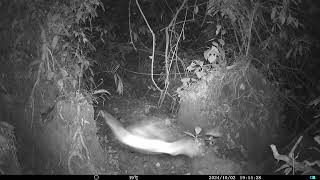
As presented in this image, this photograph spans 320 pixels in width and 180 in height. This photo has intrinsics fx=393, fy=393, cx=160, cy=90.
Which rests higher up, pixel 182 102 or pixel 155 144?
pixel 182 102

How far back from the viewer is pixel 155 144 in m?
4.77

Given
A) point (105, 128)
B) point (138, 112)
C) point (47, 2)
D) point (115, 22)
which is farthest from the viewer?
point (115, 22)

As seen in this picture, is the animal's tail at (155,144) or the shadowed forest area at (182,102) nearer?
the shadowed forest area at (182,102)

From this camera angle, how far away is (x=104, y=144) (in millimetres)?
4668

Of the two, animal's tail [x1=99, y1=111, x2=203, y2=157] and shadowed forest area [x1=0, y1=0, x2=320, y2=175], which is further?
animal's tail [x1=99, y1=111, x2=203, y2=157]

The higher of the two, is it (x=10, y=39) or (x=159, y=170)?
(x=10, y=39)

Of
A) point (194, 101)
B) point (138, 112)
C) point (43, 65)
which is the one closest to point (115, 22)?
point (138, 112)

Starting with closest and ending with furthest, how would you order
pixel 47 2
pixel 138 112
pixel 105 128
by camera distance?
pixel 47 2 → pixel 105 128 → pixel 138 112

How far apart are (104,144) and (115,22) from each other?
2.11 metres

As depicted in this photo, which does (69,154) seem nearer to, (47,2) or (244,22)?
(47,2)

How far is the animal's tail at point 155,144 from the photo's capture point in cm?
457

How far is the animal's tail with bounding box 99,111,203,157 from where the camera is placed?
4574 millimetres

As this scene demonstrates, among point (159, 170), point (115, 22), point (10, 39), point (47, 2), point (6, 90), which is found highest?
point (115, 22)

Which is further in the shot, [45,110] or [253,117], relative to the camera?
[253,117]
